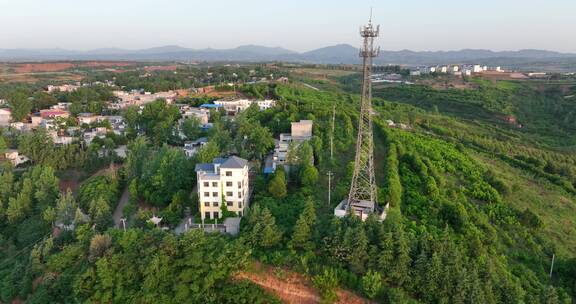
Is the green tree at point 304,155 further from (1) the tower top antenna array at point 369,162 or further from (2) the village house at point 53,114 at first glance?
(2) the village house at point 53,114

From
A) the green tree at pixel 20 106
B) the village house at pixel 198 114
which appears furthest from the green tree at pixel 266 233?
the green tree at pixel 20 106

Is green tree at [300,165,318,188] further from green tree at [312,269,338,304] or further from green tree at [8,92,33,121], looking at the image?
green tree at [8,92,33,121]

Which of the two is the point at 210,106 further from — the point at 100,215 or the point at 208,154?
the point at 100,215

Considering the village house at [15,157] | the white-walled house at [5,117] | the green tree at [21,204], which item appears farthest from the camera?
the white-walled house at [5,117]

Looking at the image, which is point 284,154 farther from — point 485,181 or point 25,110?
point 25,110

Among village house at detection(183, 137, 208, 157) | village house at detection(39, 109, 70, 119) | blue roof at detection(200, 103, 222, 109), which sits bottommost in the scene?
village house at detection(183, 137, 208, 157)

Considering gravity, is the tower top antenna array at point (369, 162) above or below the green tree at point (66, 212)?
above

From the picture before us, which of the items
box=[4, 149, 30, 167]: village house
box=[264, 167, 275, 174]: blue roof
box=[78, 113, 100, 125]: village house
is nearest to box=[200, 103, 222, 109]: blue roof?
box=[78, 113, 100, 125]: village house
